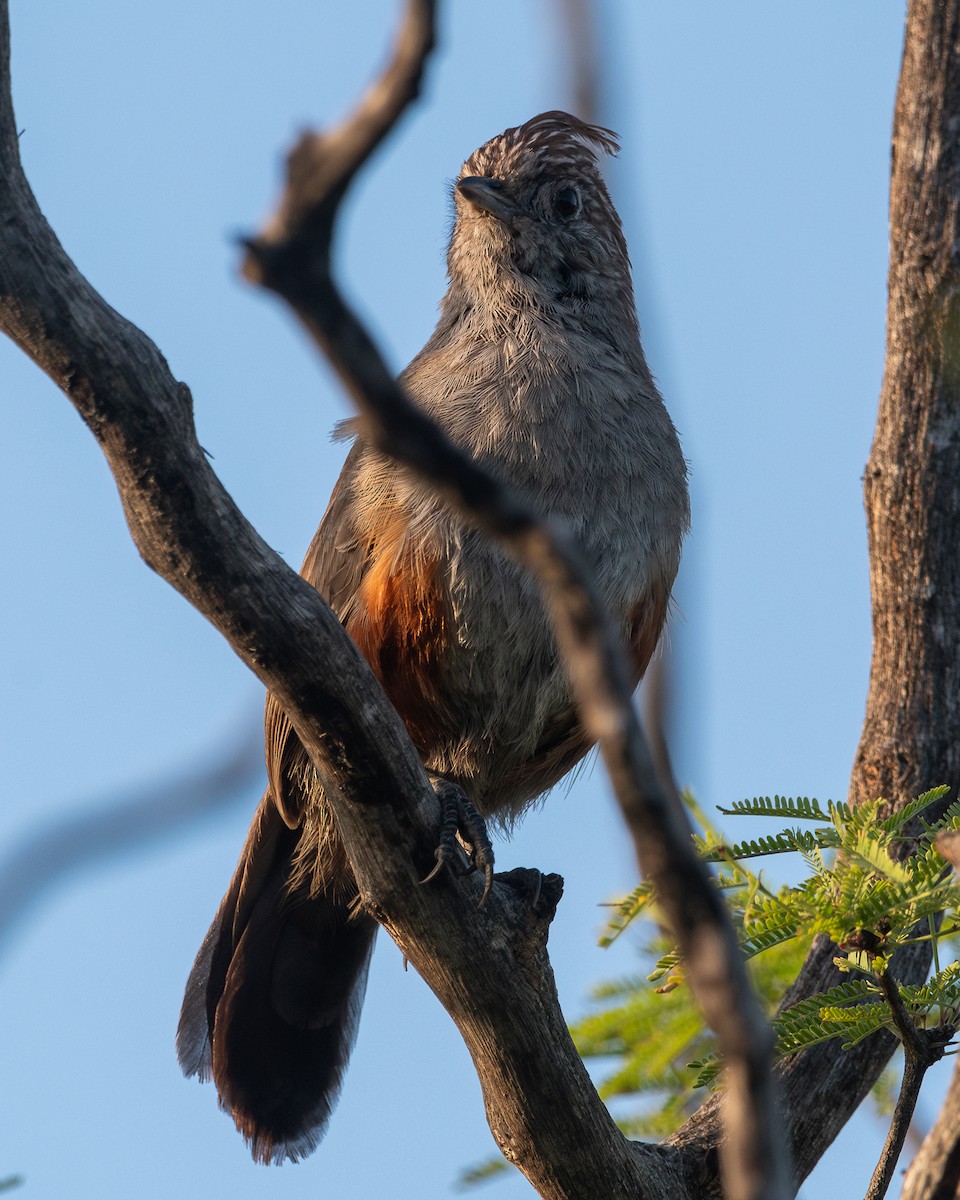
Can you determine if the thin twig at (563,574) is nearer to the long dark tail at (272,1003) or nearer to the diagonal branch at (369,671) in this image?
the diagonal branch at (369,671)

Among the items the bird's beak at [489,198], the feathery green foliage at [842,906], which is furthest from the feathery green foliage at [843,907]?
the bird's beak at [489,198]

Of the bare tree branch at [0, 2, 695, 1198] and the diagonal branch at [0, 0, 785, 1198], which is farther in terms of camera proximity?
the bare tree branch at [0, 2, 695, 1198]

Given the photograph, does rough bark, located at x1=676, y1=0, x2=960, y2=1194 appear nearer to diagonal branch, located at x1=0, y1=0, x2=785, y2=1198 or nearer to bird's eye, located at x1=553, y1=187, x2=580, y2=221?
diagonal branch, located at x1=0, y1=0, x2=785, y2=1198

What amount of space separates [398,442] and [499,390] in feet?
10.1

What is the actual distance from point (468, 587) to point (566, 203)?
2142mm

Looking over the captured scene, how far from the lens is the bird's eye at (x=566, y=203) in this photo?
587 cm

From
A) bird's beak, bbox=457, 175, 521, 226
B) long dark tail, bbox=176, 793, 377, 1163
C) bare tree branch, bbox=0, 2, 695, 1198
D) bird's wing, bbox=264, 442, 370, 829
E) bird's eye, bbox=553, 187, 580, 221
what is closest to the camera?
bare tree branch, bbox=0, 2, 695, 1198

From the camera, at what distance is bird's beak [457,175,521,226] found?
5699mm

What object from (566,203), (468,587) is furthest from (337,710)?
(566,203)

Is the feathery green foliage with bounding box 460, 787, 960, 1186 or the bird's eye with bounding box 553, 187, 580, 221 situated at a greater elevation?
the bird's eye with bounding box 553, 187, 580, 221

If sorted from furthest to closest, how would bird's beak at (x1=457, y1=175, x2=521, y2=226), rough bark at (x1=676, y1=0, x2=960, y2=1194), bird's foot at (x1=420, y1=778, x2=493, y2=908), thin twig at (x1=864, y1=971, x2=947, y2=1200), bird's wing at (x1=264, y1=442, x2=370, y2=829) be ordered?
1. bird's beak at (x1=457, y1=175, x2=521, y2=226)
2. bird's wing at (x1=264, y1=442, x2=370, y2=829)
3. rough bark at (x1=676, y1=0, x2=960, y2=1194)
4. bird's foot at (x1=420, y1=778, x2=493, y2=908)
5. thin twig at (x1=864, y1=971, x2=947, y2=1200)

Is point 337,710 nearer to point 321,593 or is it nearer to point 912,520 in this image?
point 321,593

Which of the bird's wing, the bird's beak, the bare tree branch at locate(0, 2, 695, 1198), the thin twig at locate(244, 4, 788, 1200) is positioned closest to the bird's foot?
the bare tree branch at locate(0, 2, 695, 1198)

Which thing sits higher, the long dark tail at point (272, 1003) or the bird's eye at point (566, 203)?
the bird's eye at point (566, 203)
